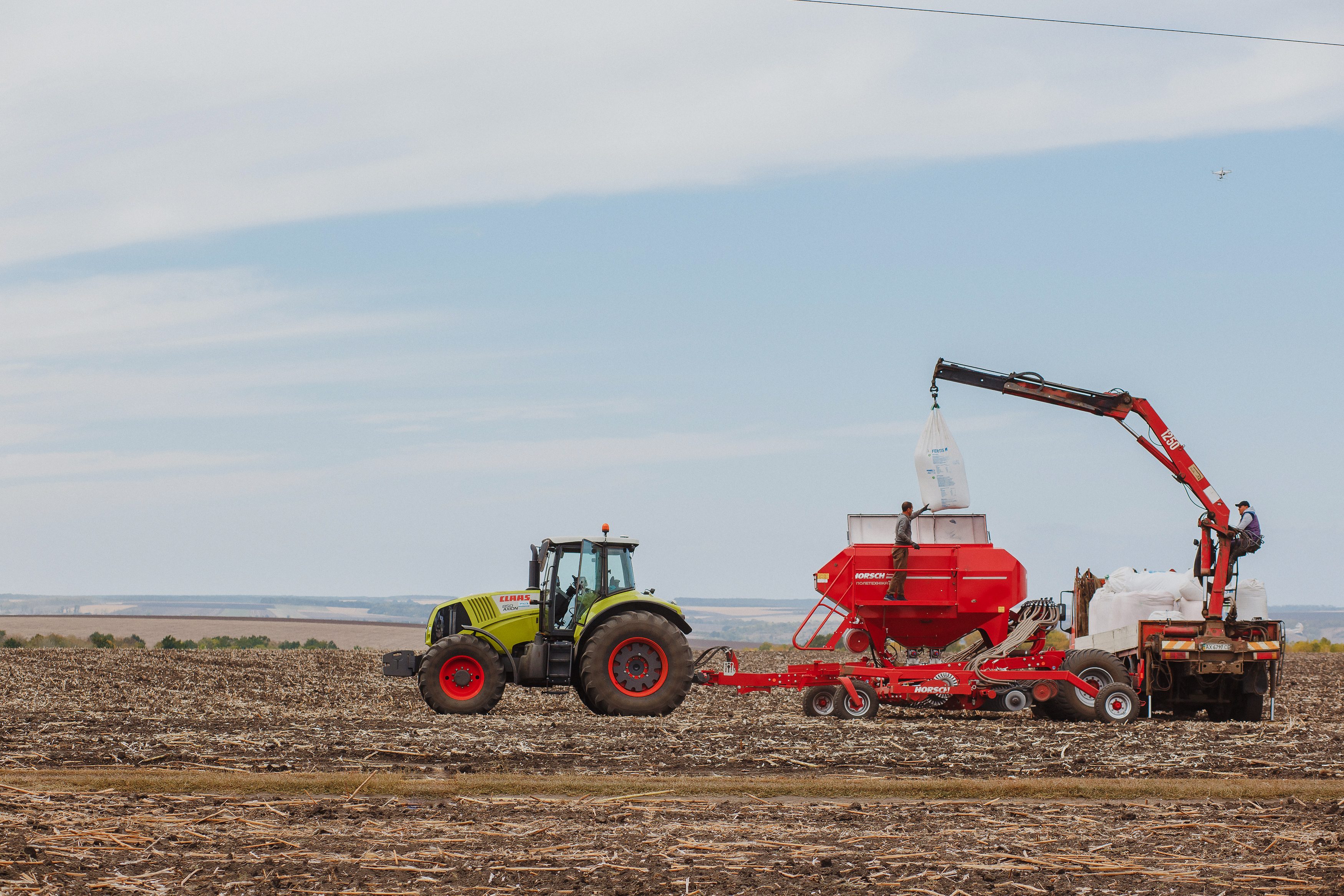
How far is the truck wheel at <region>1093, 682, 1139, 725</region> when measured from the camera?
16797 mm

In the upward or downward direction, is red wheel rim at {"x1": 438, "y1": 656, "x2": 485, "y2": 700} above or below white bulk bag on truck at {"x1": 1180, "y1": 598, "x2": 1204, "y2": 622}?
below

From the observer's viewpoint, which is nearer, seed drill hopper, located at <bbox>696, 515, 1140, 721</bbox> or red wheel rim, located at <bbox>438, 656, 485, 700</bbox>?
red wheel rim, located at <bbox>438, 656, 485, 700</bbox>

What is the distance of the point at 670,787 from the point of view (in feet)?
35.1

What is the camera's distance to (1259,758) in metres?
12.8

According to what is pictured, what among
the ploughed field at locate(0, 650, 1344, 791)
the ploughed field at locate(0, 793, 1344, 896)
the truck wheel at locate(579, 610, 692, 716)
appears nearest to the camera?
the ploughed field at locate(0, 793, 1344, 896)

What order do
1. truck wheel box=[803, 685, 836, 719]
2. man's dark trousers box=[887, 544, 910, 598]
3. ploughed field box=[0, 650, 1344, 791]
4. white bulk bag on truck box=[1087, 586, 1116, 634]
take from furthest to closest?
1. white bulk bag on truck box=[1087, 586, 1116, 634]
2. man's dark trousers box=[887, 544, 910, 598]
3. truck wheel box=[803, 685, 836, 719]
4. ploughed field box=[0, 650, 1344, 791]

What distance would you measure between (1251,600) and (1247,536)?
0.91 metres

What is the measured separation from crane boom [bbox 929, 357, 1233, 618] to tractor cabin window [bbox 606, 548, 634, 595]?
4.70 meters

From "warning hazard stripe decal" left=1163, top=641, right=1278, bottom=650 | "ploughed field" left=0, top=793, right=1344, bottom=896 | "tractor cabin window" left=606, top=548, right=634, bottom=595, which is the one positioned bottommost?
"ploughed field" left=0, top=793, right=1344, bottom=896

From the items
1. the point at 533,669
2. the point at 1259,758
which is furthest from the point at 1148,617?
the point at 533,669

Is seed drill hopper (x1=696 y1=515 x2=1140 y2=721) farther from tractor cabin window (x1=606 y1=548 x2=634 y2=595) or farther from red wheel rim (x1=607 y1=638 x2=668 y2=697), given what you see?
tractor cabin window (x1=606 y1=548 x2=634 y2=595)

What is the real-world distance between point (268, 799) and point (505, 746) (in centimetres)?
349

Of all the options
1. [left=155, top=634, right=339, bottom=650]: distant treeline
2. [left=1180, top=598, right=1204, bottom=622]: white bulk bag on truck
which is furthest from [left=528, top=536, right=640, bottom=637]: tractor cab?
[left=155, top=634, right=339, bottom=650]: distant treeline

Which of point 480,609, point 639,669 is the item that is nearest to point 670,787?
point 639,669
